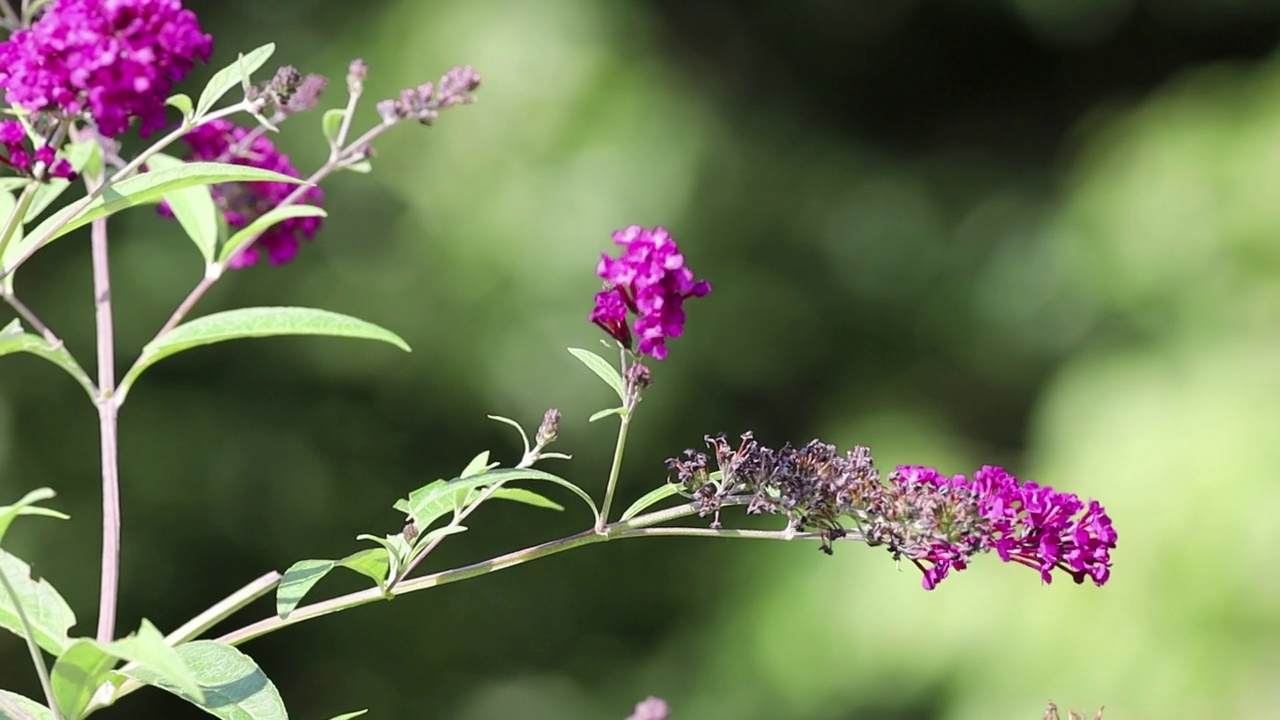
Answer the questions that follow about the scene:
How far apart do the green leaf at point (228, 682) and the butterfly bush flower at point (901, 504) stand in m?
0.18

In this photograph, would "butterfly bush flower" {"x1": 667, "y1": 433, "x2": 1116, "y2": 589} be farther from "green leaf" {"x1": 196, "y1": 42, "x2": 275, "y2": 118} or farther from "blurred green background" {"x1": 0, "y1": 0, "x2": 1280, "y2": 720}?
"blurred green background" {"x1": 0, "y1": 0, "x2": 1280, "y2": 720}

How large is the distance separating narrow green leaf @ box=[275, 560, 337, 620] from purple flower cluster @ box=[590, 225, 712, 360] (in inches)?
6.2

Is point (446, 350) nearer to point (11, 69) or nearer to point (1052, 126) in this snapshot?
point (1052, 126)

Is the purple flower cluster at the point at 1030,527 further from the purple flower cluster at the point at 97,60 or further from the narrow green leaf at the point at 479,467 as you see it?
the purple flower cluster at the point at 97,60

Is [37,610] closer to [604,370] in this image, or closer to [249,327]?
[249,327]

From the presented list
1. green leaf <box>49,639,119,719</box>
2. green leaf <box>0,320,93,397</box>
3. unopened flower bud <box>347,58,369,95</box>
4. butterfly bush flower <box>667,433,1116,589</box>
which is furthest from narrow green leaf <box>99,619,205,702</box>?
unopened flower bud <box>347,58,369,95</box>

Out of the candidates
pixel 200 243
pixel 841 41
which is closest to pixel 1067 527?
pixel 200 243

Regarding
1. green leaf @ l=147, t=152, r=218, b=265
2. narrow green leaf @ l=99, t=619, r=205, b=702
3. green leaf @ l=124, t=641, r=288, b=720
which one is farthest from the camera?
green leaf @ l=147, t=152, r=218, b=265

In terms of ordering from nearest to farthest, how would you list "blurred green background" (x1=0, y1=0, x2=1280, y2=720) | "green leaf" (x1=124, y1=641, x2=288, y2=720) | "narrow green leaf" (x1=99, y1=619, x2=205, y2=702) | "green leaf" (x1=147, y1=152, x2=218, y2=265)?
"narrow green leaf" (x1=99, y1=619, x2=205, y2=702) → "green leaf" (x1=124, y1=641, x2=288, y2=720) → "green leaf" (x1=147, y1=152, x2=218, y2=265) → "blurred green background" (x1=0, y1=0, x2=1280, y2=720)

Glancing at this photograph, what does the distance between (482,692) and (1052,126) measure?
6.30 feet

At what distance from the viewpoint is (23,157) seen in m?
0.53

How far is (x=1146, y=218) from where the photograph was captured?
2426 mm

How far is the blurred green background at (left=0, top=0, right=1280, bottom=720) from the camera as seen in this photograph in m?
2.18

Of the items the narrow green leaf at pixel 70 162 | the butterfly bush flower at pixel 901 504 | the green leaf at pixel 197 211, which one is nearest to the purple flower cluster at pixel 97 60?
the narrow green leaf at pixel 70 162
